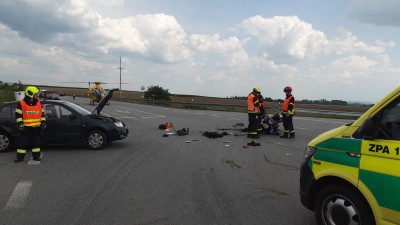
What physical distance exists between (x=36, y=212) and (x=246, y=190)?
131 inches

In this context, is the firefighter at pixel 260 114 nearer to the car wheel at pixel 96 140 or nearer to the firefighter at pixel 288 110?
the firefighter at pixel 288 110

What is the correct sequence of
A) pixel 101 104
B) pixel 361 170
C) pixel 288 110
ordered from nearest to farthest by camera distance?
pixel 361 170, pixel 101 104, pixel 288 110

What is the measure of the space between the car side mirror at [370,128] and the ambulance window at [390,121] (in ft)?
0.19

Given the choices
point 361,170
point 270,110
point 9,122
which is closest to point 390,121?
point 361,170

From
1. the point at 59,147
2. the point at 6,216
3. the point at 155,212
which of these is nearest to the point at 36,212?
the point at 6,216

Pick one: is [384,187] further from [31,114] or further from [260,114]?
[260,114]

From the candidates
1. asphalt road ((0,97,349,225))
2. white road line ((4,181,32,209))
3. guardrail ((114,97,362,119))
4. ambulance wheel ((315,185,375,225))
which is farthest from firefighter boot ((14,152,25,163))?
guardrail ((114,97,362,119))

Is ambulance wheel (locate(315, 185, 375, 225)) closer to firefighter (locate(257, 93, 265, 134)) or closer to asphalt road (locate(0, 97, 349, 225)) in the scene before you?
asphalt road (locate(0, 97, 349, 225))

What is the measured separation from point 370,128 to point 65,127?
30.4 ft

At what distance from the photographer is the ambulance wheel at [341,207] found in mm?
3742

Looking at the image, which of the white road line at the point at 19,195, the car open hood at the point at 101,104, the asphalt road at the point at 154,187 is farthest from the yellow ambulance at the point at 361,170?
the car open hood at the point at 101,104

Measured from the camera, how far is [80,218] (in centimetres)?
501

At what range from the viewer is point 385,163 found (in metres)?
3.51

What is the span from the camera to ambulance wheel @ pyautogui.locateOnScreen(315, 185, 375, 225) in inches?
147
